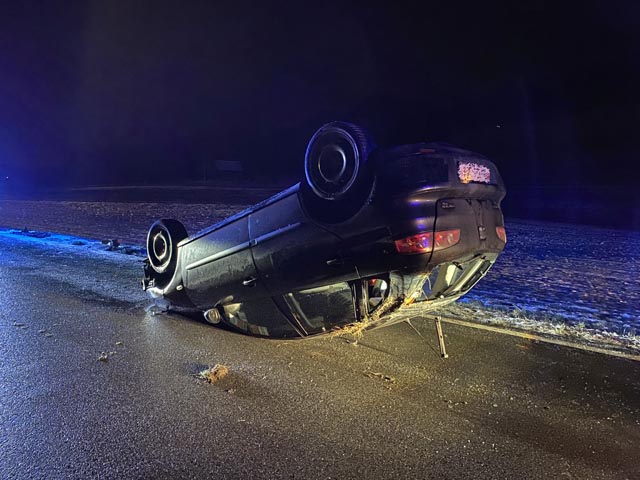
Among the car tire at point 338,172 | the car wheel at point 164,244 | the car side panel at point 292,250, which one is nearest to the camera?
the car tire at point 338,172

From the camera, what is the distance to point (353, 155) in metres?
3.37

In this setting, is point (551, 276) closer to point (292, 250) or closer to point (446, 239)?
point (446, 239)

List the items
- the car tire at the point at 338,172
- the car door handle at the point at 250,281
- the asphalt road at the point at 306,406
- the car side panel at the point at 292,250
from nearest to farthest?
the asphalt road at the point at 306,406 → the car tire at the point at 338,172 → the car side panel at the point at 292,250 → the car door handle at the point at 250,281

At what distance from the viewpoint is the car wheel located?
532 centimetres

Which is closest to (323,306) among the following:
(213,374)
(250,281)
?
(250,281)

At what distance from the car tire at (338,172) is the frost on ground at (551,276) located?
2.85 m

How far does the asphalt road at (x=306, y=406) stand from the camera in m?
2.68

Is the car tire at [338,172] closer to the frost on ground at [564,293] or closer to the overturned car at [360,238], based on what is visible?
the overturned car at [360,238]

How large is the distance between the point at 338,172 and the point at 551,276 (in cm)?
603

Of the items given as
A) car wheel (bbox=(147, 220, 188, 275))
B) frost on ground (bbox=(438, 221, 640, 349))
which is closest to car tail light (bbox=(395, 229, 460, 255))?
frost on ground (bbox=(438, 221, 640, 349))

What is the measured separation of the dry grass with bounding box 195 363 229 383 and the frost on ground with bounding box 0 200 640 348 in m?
2.99

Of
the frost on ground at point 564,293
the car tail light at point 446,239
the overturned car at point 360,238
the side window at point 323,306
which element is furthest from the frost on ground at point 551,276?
the car tail light at point 446,239

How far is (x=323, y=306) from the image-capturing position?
3979 millimetres

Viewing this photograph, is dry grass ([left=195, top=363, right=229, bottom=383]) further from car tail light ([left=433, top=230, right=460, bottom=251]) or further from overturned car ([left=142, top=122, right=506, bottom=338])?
car tail light ([left=433, top=230, right=460, bottom=251])
